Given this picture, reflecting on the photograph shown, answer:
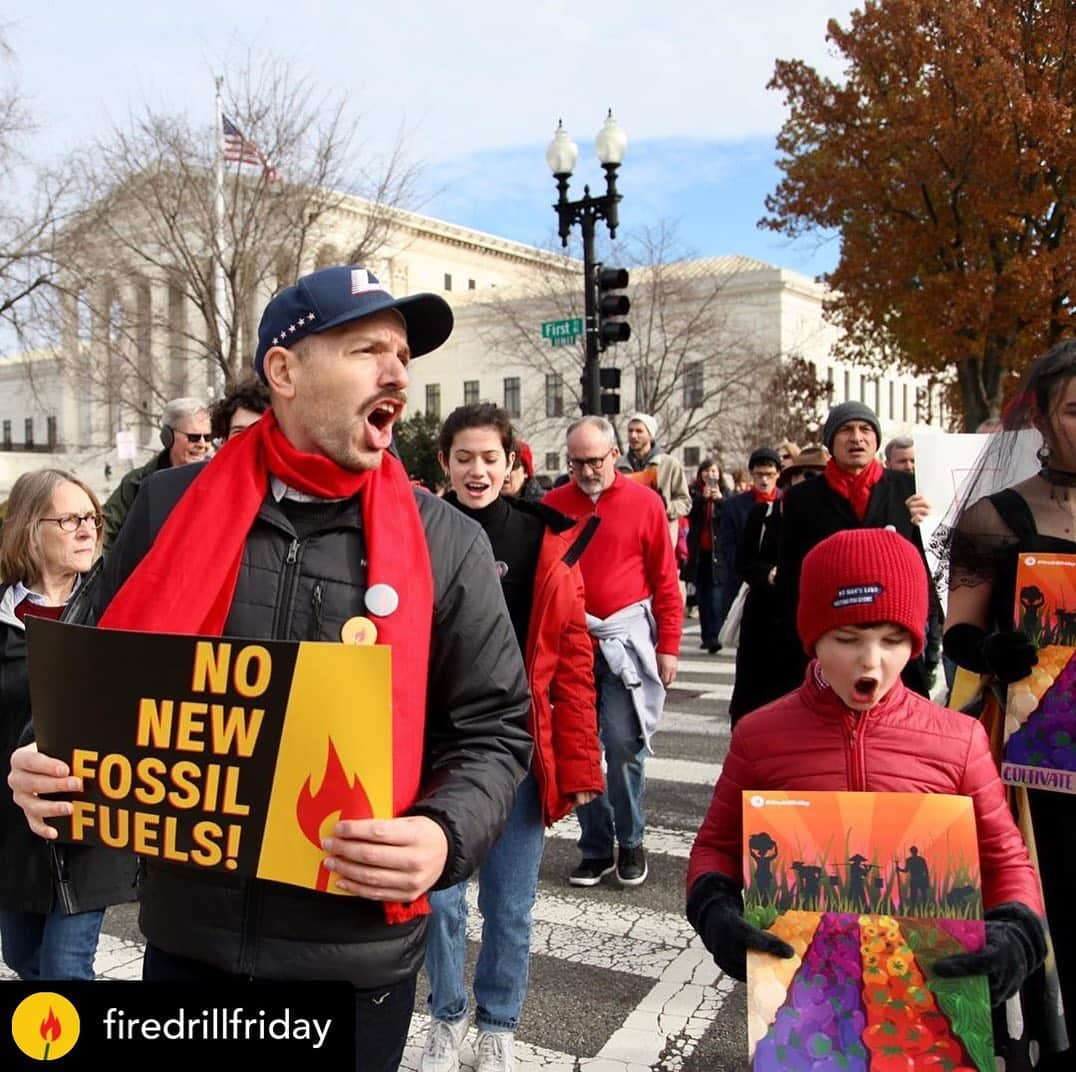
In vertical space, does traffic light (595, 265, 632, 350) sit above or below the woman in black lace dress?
above

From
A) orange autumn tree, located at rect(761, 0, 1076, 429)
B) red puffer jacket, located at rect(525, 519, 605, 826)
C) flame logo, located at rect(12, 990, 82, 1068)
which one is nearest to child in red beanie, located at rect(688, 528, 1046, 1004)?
flame logo, located at rect(12, 990, 82, 1068)

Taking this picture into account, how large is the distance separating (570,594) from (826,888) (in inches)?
69.1

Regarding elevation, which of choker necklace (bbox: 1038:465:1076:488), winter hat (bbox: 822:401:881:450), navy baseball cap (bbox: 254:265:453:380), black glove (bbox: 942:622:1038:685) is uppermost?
winter hat (bbox: 822:401:881:450)

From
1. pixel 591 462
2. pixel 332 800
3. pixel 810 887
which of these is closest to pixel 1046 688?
pixel 810 887

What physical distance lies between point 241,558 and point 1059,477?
203 centimetres

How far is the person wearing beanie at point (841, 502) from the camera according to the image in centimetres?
521

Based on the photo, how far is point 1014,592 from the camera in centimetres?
284

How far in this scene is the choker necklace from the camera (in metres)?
2.83

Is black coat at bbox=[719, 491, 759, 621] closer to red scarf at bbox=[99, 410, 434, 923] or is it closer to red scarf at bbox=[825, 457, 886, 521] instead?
red scarf at bbox=[825, 457, 886, 521]

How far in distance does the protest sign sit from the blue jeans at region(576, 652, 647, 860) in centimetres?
347

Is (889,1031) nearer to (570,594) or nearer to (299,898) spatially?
(299,898)

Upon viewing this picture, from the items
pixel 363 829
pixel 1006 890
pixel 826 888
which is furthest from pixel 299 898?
pixel 1006 890

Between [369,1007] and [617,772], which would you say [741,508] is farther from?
[369,1007]

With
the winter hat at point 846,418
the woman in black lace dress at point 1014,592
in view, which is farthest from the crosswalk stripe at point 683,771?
the woman in black lace dress at point 1014,592
